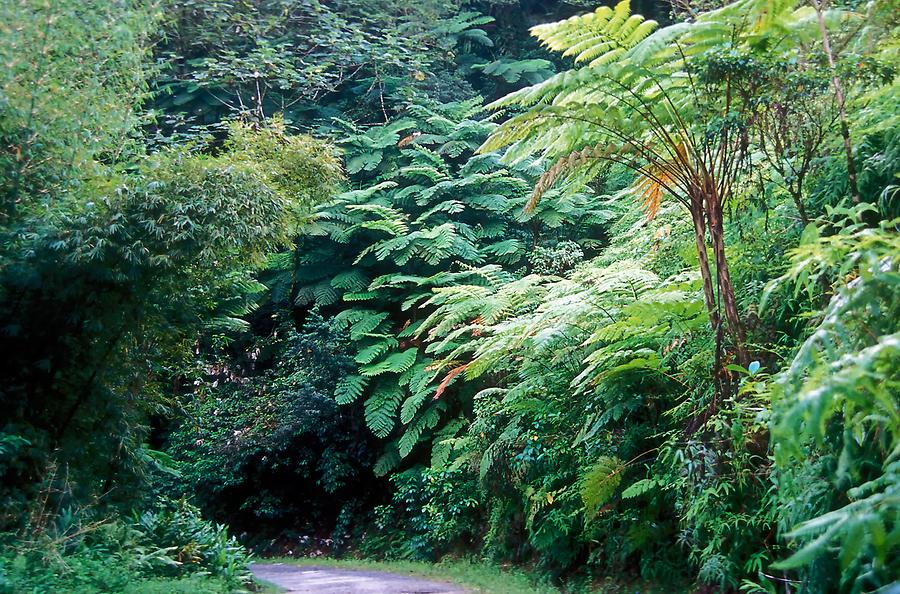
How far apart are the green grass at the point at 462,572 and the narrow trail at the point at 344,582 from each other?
0.28 meters

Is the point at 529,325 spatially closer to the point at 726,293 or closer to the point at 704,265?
the point at 704,265

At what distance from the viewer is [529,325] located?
762cm

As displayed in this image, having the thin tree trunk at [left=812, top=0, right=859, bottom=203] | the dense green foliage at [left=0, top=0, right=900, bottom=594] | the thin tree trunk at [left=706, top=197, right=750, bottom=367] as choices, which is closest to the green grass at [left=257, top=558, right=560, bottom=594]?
the dense green foliage at [left=0, top=0, right=900, bottom=594]

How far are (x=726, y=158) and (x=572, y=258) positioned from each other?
5.51 metres

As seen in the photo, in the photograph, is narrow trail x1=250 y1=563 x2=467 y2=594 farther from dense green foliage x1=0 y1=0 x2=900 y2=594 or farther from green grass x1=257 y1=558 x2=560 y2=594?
dense green foliage x1=0 y1=0 x2=900 y2=594

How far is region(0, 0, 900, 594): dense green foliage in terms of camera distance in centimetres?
464

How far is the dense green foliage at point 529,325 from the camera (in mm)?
4641

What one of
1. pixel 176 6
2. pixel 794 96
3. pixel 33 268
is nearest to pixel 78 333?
pixel 33 268

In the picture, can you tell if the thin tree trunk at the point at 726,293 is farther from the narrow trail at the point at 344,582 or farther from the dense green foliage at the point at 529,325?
the narrow trail at the point at 344,582

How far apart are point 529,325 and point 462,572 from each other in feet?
10.5

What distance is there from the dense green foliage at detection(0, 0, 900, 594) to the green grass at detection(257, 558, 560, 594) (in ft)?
0.90

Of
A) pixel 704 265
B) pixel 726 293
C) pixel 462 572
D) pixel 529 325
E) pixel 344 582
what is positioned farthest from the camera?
pixel 462 572

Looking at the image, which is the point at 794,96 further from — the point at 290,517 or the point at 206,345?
the point at 206,345

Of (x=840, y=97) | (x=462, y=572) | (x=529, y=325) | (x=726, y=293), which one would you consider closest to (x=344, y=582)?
(x=462, y=572)
